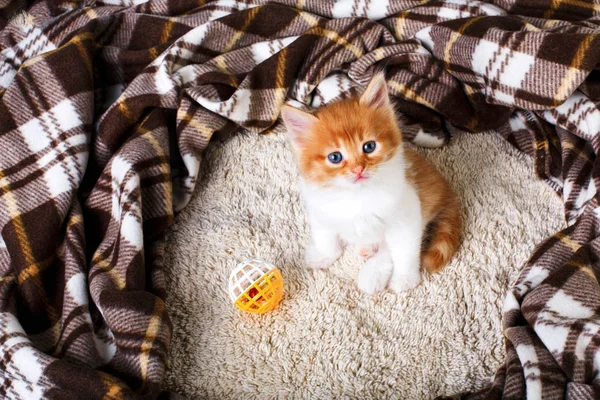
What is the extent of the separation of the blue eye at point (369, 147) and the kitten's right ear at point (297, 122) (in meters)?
0.12

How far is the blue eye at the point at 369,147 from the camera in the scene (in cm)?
120

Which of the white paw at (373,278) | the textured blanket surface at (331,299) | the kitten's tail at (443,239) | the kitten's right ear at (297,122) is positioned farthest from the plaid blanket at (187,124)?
the kitten's right ear at (297,122)

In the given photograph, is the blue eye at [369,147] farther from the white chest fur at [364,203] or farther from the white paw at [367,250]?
the white paw at [367,250]

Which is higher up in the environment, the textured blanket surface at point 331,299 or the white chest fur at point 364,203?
the white chest fur at point 364,203

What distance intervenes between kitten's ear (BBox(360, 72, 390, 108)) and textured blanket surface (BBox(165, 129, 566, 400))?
1.37ft

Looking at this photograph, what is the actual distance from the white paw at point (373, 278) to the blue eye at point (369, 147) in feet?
1.05

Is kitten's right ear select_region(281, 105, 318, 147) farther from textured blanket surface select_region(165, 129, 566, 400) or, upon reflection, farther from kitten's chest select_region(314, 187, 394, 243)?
textured blanket surface select_region(165, 129, 566, 400)

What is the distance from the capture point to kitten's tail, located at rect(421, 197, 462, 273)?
138 cm

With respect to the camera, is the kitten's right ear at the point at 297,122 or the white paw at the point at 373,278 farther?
the white paw at the point at 373,278

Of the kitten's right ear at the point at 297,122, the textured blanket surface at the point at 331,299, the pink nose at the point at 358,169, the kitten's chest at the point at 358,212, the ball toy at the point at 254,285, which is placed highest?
the kitten's right ear at the point at 297,122

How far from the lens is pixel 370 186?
121 cm

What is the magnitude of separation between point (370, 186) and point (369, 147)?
0.08m

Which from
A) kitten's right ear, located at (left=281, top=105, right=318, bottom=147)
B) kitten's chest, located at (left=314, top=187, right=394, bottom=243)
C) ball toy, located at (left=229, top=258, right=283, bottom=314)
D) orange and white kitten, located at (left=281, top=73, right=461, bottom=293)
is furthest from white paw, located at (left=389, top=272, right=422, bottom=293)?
kitten's right ear, located at (left=281, top=105, right=318, bottom=147)

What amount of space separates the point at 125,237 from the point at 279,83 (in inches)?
25.3
